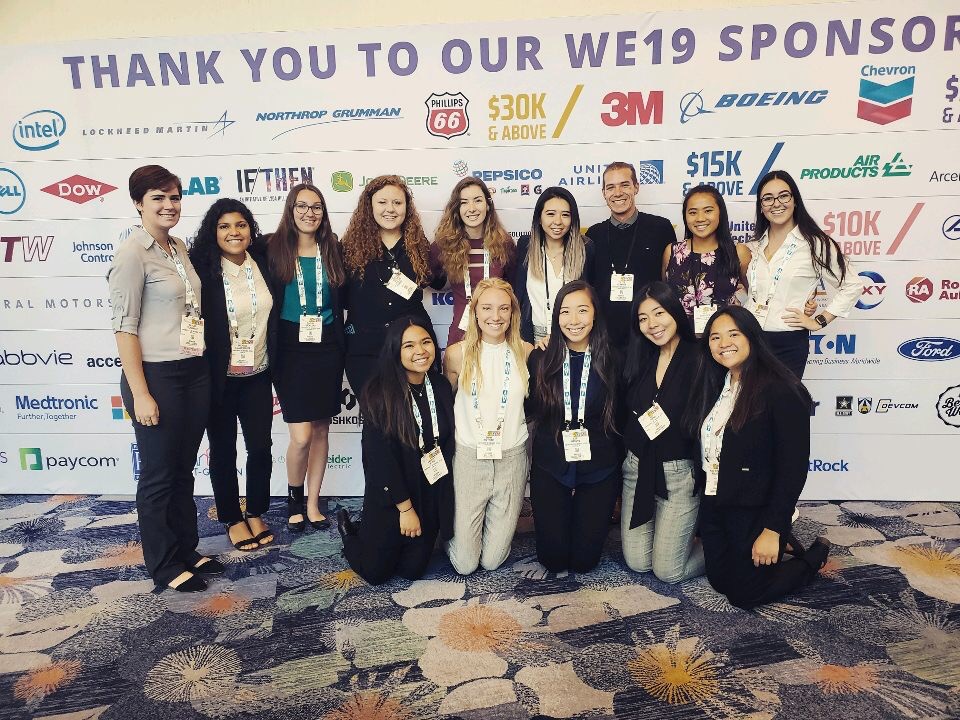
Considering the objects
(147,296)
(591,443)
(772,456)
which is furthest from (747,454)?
(147,296)

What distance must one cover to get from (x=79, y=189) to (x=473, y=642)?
3205mm

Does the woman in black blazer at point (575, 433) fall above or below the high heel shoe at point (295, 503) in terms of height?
above

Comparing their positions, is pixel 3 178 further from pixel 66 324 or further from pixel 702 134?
pixel 702 134

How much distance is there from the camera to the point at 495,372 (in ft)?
8.70

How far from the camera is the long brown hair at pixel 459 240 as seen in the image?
120 inches

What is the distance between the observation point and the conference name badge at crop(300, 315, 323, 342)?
295 centimetres

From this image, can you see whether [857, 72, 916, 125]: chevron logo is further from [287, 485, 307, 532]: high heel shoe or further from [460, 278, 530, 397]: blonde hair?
[287, 485, 307, 532]: high heel shoe

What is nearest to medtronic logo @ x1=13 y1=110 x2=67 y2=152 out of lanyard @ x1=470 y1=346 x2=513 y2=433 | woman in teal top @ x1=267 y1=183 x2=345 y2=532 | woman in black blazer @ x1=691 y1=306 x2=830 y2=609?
woman in teal top @ x1=267 y1=183 x2=345 y2=532

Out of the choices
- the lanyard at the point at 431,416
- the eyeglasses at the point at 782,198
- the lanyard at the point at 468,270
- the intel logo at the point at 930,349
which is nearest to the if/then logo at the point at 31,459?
the lanyard at the point at 431,416

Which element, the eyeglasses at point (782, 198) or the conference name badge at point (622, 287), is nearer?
the eyeglasses at point (782, 198)

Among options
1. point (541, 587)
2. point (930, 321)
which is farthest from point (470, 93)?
point (930, 321)

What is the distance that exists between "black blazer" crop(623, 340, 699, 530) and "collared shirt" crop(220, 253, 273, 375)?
159 centimetres

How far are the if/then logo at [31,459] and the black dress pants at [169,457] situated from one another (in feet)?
5.29

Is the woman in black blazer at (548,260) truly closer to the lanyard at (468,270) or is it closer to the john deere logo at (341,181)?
the lanyard at (468,270)
